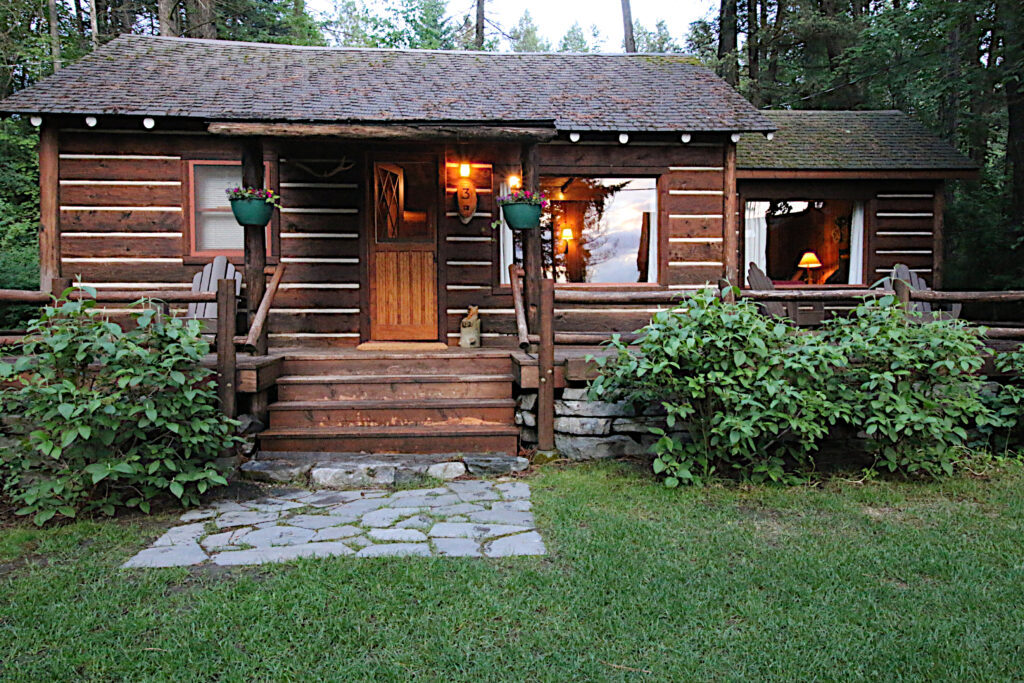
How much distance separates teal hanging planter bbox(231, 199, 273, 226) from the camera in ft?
19.2

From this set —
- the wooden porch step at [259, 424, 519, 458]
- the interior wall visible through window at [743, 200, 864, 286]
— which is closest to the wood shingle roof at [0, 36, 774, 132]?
the interior wall visible through window at [743, 200, 864, 286]

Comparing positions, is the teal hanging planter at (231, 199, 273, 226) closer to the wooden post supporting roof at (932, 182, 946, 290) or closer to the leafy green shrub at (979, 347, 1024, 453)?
the leafy green shrub at (979, 347, 1024, 453)

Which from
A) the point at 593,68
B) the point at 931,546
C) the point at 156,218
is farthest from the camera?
the point at 593,68

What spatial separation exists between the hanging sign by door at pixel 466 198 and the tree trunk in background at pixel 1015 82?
7196 millimetres

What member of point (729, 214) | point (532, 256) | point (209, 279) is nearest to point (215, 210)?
point (209, 279)

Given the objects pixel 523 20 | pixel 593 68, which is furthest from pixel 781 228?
pixel 523 20

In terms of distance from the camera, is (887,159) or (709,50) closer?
(887,159)

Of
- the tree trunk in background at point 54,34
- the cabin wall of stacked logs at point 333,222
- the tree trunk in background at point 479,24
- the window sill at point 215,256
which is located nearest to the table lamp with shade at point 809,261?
the cabin wall of stacked logs at point 333,222

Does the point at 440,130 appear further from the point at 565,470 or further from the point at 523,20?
the point at 523,20

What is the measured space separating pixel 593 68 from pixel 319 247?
4437 mm

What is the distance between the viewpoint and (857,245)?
9953 millimetres

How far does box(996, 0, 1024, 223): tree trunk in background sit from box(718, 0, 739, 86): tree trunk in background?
6719mm

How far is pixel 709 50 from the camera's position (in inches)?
746

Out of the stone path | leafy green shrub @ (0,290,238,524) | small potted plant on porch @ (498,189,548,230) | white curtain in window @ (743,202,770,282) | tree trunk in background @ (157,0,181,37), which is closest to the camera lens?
the stone path
